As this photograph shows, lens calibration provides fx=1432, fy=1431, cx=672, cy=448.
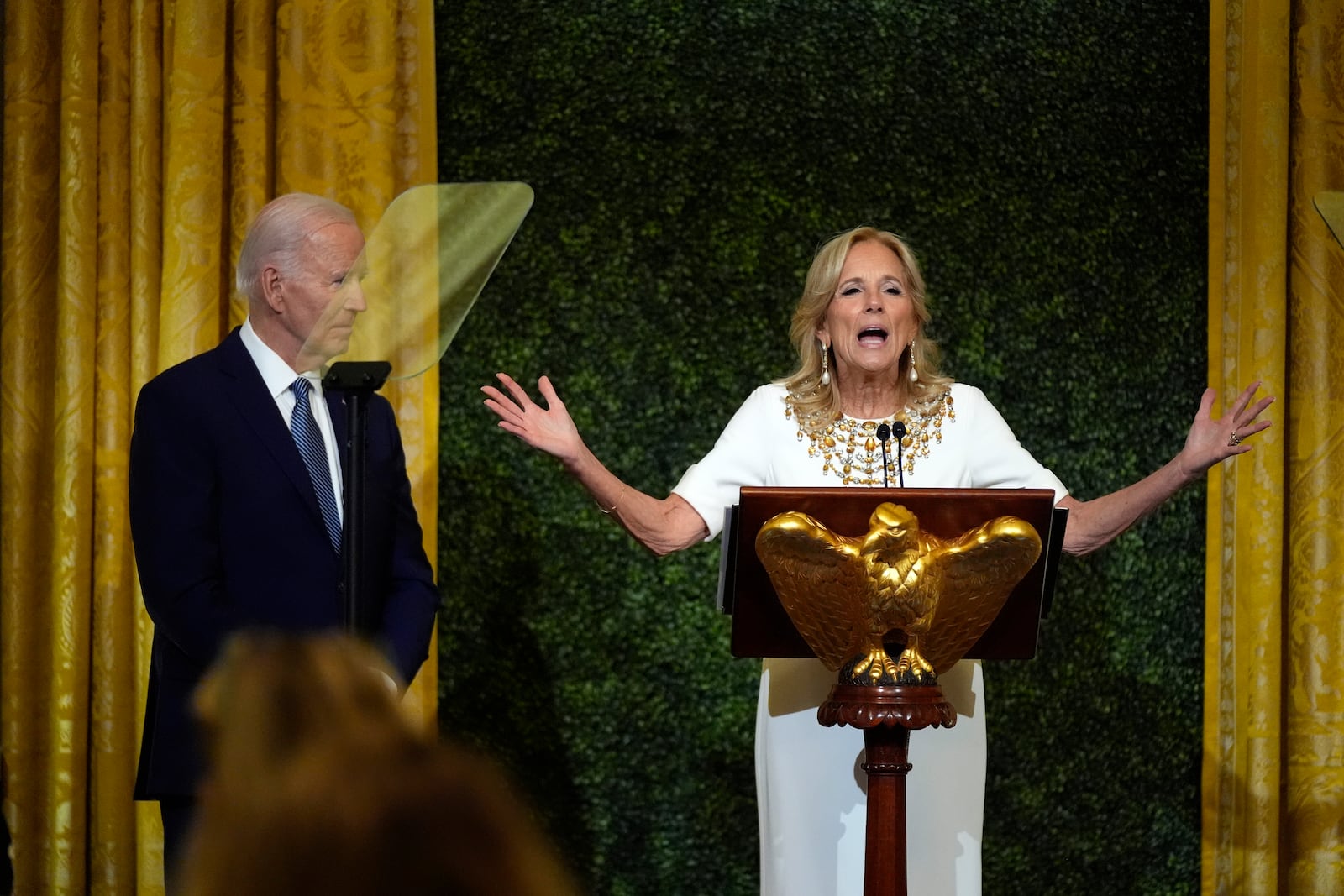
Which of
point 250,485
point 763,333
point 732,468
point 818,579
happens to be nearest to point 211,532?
point 250,485

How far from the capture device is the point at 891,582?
2.17 m

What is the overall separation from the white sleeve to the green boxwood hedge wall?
3.99 feet

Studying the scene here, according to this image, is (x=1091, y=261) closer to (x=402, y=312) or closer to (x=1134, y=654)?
(x=1134, y=654)

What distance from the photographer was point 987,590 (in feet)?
7.32

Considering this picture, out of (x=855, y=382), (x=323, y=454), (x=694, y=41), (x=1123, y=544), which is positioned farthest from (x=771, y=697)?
(x=694, y=41)

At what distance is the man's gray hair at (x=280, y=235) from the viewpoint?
8.71ft

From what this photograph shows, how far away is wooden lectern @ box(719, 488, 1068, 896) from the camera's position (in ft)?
7.21

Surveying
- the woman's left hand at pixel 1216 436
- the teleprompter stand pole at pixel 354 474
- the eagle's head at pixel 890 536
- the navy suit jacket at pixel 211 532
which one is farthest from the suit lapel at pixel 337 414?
the woman's left hand at pixel 1216 436

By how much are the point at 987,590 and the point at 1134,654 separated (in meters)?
2.18

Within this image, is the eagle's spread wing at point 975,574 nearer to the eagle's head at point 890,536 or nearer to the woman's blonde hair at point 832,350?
the eagle's head at point 890,536

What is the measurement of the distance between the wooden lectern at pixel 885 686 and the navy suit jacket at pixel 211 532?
0.71m

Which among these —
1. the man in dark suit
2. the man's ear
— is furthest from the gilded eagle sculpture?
the man's ear

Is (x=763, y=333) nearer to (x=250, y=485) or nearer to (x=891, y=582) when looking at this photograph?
(x=250, y=485)

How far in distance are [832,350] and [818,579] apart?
884 mm
